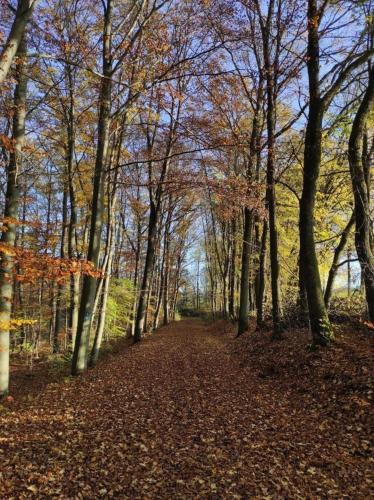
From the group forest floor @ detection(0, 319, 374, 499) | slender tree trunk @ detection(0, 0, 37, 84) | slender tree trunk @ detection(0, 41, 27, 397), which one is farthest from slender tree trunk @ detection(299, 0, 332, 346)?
slender tree trunk @ detection(0, 41, 27, 397)

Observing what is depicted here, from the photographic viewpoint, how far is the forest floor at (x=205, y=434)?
405cm

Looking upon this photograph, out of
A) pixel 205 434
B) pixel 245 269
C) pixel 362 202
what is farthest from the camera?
pixel 245 269

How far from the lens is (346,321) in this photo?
11.3 meters

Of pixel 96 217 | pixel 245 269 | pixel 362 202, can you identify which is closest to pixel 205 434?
pixel 362 202

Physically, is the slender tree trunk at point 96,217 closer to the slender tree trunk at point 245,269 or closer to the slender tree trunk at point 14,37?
the slender tree trunk at point 14,37

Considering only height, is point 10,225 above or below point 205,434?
above

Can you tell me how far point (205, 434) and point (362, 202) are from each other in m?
6.61

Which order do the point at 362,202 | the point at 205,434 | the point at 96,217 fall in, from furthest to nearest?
the point at 96,217
the point at 362,202
the point at 205,434

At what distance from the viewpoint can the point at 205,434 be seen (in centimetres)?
545

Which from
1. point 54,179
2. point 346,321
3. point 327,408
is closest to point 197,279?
point 54,179

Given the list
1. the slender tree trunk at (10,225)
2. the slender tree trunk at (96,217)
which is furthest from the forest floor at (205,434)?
the slender tree trunk at (10,225)

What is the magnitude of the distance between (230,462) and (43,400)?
4808 millimetres

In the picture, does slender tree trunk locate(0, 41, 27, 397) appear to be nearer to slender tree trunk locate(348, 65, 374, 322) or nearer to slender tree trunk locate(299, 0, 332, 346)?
slender tree trunk locate(299, 0, 332, 346)

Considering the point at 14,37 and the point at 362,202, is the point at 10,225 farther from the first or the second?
the point at 362,202
